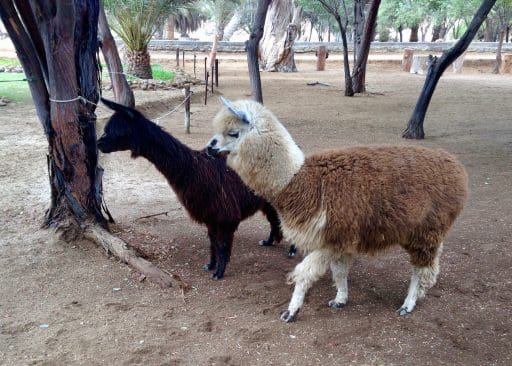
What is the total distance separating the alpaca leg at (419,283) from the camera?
381 centimetres

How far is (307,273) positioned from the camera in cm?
360

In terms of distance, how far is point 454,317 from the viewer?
12.3 ft

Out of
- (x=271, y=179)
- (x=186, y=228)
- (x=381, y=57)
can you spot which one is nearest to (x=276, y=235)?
(x=186, y=228)

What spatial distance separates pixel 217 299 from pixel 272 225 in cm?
127

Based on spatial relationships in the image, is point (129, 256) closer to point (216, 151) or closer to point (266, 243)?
point (266, 243)

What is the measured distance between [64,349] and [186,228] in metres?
2.46

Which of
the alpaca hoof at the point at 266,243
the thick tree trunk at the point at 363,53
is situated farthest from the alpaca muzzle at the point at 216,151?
the thick tree trunk at the point at 363,53

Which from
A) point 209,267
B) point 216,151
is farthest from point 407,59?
point 216,151

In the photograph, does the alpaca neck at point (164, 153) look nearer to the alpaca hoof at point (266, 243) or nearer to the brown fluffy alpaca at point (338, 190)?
the brown fluffy alpaca at point (338, 190)

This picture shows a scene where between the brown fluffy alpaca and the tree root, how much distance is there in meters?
1.09

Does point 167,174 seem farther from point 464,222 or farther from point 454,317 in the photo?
point 464,222

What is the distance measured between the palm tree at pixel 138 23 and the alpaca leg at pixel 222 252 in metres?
14.9

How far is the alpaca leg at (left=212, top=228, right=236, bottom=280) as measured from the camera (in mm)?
4411

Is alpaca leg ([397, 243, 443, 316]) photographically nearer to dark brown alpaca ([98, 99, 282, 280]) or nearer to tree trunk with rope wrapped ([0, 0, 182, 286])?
dark brown alpaca ([98, 99, 282, 280])
